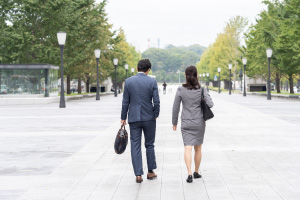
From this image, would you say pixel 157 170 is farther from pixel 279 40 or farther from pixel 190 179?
pixel 279 40

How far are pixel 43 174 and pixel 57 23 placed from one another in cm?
3114

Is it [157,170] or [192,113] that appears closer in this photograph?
[192,113]

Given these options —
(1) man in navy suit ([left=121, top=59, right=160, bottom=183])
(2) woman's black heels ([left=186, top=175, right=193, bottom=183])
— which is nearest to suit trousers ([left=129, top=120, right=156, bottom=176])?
(1) man in navy suit ([left=121, top=59, right=160, bottom=183])

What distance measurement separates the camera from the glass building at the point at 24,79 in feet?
99.7

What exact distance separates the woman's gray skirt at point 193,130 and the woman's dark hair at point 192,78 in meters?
0.47

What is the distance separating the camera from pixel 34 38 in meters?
35.8

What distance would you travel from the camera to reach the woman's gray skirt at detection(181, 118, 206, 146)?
6.41 meters

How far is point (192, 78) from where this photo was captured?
6.38 metres

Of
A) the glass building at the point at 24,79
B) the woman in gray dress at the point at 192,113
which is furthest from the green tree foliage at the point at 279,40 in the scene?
the woman in gray dress at the point at 192,113

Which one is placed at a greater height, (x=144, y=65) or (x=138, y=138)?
(x=144, y=65)

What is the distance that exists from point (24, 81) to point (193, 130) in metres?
26.1

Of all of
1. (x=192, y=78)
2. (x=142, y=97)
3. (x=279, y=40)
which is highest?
(x=279, y=40)

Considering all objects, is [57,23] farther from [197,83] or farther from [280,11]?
[197,83]

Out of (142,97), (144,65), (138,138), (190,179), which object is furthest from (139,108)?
(190,179)
